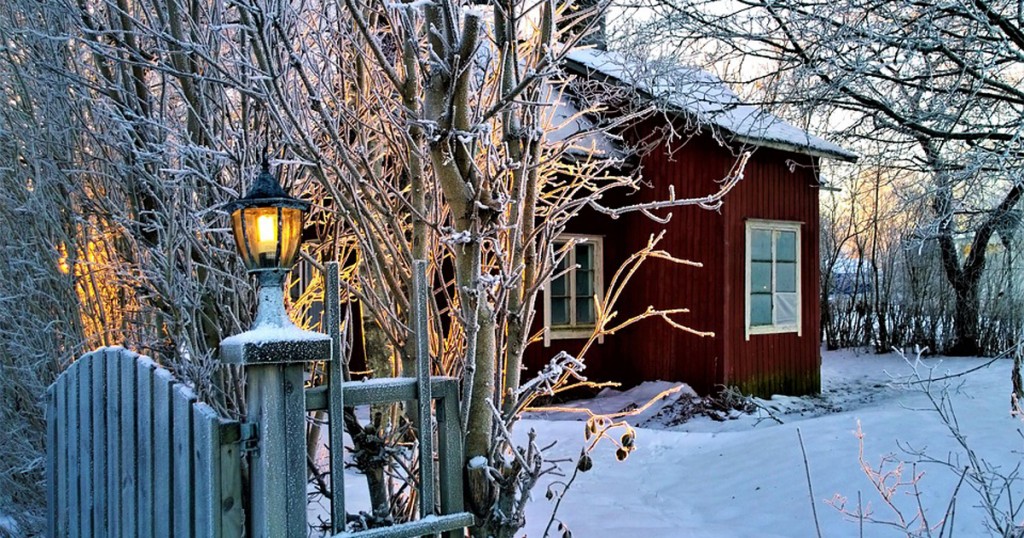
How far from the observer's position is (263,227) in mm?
2209

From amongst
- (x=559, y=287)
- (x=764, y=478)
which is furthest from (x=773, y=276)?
(x=764, y=478)

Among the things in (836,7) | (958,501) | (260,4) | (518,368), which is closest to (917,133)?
(836,7)

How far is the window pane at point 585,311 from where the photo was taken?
11.1m

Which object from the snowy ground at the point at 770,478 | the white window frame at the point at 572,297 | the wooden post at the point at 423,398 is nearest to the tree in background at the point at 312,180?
the wooden post at the point at 423,398

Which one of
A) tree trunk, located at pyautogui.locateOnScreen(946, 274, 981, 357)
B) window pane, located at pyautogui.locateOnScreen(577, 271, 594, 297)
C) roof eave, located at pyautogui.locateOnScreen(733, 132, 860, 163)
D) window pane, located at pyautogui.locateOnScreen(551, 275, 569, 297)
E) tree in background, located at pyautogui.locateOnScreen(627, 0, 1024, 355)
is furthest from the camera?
tree trunk, located at pyautogui.locateOnScreen(946, 274, 981, 357)

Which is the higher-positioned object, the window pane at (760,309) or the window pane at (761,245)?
the window pane at (761,245)

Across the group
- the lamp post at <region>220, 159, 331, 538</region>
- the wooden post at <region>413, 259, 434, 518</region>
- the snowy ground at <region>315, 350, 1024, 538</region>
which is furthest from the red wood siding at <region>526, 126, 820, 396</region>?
the lamp post at <region>220, 159, 331, 538</region>

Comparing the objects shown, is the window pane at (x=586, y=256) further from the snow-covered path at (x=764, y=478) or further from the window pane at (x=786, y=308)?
the snow-covered path at (x=764, y=478)

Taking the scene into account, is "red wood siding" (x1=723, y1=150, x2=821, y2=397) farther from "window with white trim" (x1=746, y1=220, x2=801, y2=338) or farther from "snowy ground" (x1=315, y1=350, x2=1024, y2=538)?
"snowy ground" (x1=315, y1=350, x2=1024, y2=538)

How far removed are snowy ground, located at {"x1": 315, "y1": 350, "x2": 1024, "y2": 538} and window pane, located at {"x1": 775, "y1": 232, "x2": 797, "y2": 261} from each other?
3.35 metres

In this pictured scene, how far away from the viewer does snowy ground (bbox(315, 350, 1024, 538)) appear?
16.3 feet

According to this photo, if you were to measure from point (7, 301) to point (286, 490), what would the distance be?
4283mm

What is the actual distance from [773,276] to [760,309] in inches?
21.4

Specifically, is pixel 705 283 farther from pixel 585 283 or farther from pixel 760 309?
pixel 585 283
